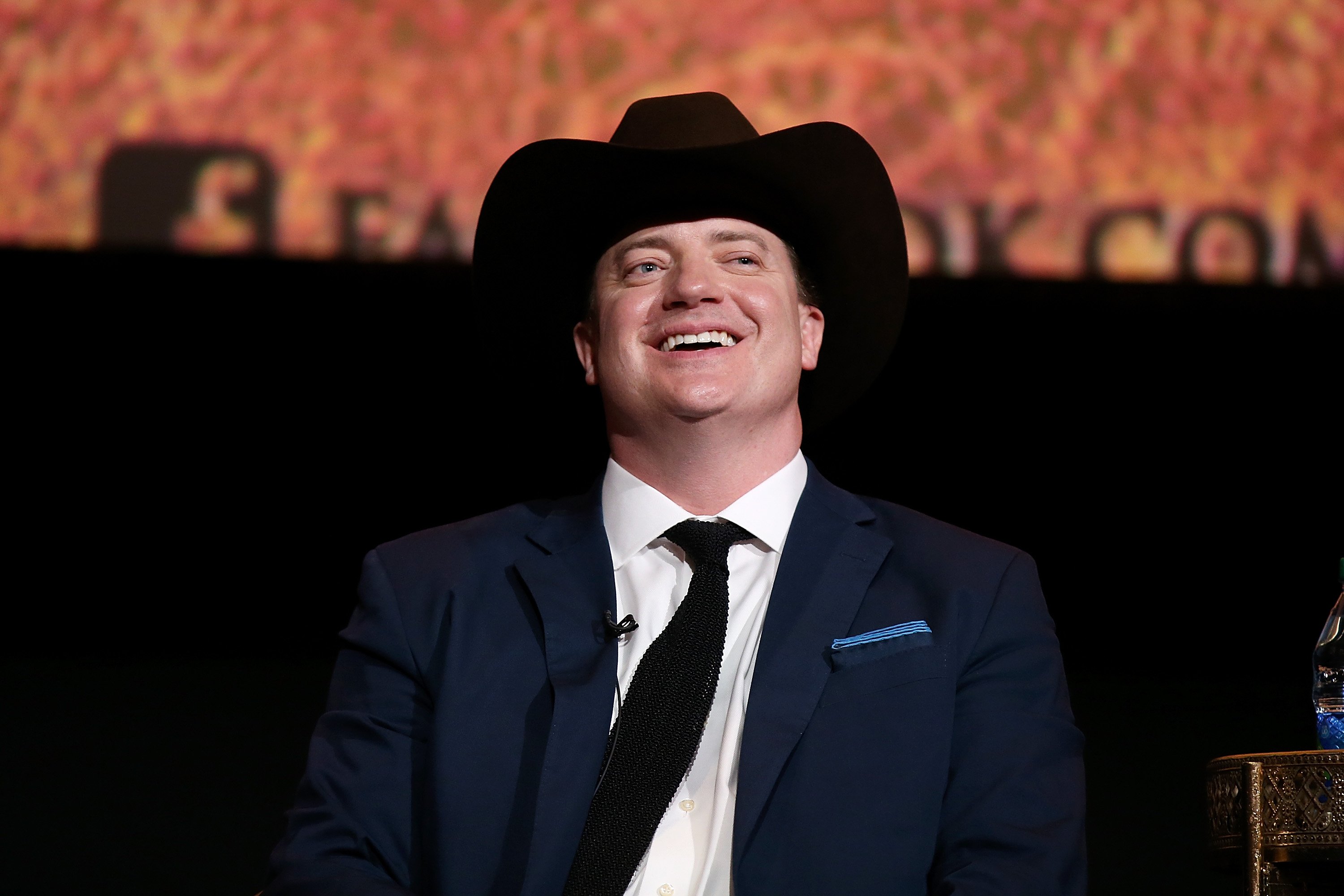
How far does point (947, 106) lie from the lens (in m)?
2.76

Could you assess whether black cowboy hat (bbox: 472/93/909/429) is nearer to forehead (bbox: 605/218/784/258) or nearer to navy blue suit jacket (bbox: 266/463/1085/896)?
forehead (bbox: 605/218/784/258)

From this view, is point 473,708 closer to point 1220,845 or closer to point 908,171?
point 1220,845

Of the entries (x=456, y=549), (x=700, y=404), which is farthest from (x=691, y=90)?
(x=456, y=549)

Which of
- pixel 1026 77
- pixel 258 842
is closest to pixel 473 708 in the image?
pixel 258 842

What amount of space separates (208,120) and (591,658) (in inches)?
57.4

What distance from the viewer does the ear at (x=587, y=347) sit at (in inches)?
85.9

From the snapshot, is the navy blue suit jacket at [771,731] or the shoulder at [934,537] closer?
the navy blue suit jacket at [771,731]

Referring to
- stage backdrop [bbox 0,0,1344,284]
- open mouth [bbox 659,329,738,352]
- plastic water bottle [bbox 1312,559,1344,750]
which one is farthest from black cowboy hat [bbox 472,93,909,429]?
plastic water bottle [bbox 1312,559,1344,750]

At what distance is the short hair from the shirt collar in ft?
0.96

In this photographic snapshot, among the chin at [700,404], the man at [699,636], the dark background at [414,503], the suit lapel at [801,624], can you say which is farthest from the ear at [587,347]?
the dark background at [414,503]

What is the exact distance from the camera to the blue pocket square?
1.73 m

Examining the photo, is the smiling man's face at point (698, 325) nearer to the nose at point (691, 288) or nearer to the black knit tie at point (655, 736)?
the nose at point (691, 288)

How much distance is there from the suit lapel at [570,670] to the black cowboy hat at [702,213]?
1.27ft

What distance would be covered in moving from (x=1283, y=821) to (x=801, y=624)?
2.12 ft
